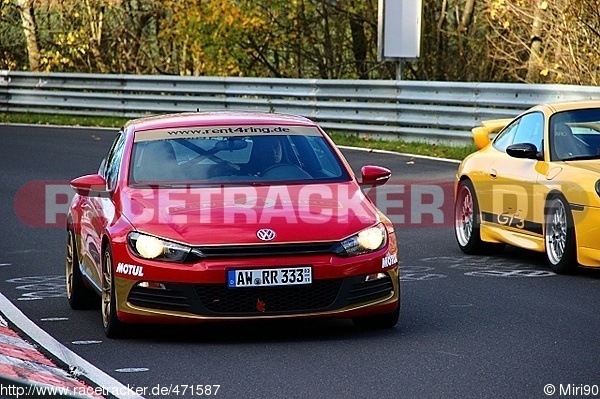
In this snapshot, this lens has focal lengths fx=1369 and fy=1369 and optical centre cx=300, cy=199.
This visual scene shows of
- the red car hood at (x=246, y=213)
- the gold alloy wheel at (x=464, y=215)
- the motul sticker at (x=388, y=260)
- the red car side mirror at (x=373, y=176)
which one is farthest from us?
the gold alloy wheel at (x=464, y=215)

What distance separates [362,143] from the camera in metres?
24.0

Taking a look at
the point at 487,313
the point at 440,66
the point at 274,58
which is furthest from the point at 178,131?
the point at 274,58

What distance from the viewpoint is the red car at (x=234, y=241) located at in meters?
7.79

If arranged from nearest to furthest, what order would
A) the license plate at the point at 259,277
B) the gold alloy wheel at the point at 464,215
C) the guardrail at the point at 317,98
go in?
the license plate at the point at 259,277
the gold alloy wheel at the point at 464,215
the guardrail at the point at 317,98

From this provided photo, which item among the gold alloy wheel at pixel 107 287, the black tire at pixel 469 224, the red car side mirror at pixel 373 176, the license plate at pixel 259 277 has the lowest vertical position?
the black tire at pixel 469 224

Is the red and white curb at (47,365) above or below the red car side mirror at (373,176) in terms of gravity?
below

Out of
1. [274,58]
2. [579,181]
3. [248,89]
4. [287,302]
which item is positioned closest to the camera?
[287,302]

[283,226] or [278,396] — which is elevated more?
[283,226]

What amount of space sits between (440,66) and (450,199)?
14.4 m

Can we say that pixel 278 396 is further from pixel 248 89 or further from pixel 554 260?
pixel 248 89

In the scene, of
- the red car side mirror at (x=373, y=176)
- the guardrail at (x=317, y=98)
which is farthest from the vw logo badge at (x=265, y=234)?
the guardrail at (x=317, y=98)

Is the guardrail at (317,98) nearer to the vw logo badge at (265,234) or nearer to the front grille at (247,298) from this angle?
the front grille at (247,298)

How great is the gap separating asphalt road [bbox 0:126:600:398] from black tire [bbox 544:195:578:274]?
116mm
